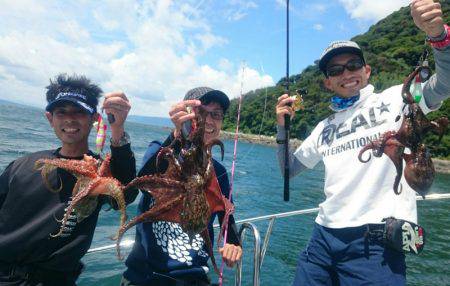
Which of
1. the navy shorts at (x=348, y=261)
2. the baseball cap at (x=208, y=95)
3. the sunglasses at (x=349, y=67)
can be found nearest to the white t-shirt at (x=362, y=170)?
the navy shorts at (x=348, y=261)

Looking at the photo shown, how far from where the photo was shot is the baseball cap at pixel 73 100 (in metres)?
3.29

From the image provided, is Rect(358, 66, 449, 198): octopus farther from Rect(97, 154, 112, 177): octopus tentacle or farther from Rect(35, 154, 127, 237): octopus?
Rect(97, 154, 112, 177): octopus tentacle

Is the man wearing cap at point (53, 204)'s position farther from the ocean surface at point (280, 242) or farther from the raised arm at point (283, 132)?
the ocean surface at point (280, 242)

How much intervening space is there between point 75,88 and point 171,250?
2.06 meters

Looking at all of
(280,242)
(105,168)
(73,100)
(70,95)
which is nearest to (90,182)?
(105,168)

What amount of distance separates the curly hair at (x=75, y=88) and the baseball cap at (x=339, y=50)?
268 cm

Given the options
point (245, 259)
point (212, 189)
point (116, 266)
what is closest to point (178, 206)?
point (212, 189)

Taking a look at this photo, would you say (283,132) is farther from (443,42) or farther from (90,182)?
(90,182)

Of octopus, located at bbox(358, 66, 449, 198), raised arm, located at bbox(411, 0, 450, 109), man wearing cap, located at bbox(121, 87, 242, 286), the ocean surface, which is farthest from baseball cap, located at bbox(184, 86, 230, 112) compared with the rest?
the ocean surface

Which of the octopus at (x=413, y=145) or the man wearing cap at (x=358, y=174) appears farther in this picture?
the man wearing cap at (x=358, y=174)

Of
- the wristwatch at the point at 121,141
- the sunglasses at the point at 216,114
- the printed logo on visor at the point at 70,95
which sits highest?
the printed logo on visor at the point at 70,95

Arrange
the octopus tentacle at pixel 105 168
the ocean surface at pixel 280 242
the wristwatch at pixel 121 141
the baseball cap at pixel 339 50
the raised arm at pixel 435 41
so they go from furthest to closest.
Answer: the ocean surface at pixel 280 242 → the baseball cap at pixel 339 50 → the wristwatch at pixel 121 141 → the octopus tentacle at pixel 105 168 → the raised arm at pixel 435 41

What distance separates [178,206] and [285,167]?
6.66 ft

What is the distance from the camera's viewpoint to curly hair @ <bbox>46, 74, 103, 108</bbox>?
3537mm
